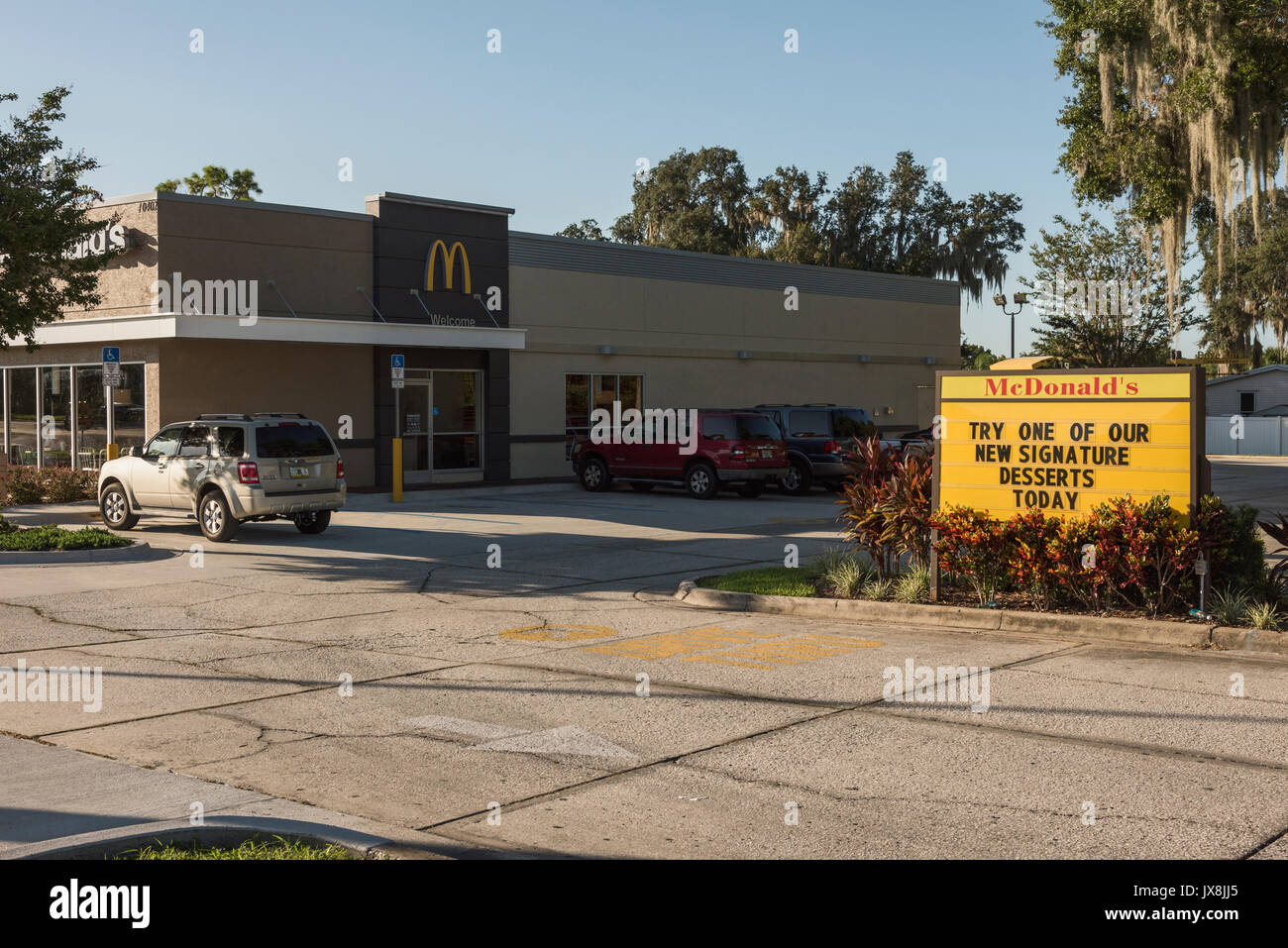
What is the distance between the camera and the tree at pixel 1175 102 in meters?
23.6

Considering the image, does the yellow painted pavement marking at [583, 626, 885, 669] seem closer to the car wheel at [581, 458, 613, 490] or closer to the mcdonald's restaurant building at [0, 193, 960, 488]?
the mcdonald's restaurant building at [0, 193, 960, 488]

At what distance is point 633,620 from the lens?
491 inches

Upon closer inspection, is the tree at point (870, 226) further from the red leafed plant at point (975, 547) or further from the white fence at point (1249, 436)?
the red leafed plant at point (975, 547)

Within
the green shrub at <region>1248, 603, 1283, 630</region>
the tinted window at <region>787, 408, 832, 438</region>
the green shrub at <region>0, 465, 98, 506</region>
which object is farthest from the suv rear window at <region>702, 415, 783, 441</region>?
the green shrub at <region>1248, 603, 1283, 630</region>

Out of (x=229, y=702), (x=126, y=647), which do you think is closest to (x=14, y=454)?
(x=126, y=647)

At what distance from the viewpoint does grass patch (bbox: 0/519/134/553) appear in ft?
55.3

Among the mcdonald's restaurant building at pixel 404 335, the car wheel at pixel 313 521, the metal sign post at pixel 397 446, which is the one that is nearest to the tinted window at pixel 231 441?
the car wheel at pixel 313 521

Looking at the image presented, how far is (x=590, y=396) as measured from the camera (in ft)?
109

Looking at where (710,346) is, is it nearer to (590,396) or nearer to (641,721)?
(590,396)

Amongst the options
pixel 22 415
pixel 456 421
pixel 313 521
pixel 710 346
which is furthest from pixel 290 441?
pixel 710 346

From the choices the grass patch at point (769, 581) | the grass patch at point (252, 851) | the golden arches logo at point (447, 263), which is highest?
the golden arches logo at point (447, 263)

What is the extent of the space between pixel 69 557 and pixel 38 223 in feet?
14.5

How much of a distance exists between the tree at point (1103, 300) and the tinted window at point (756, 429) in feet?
63.9

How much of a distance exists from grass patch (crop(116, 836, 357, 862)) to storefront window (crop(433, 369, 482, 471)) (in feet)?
80.7
